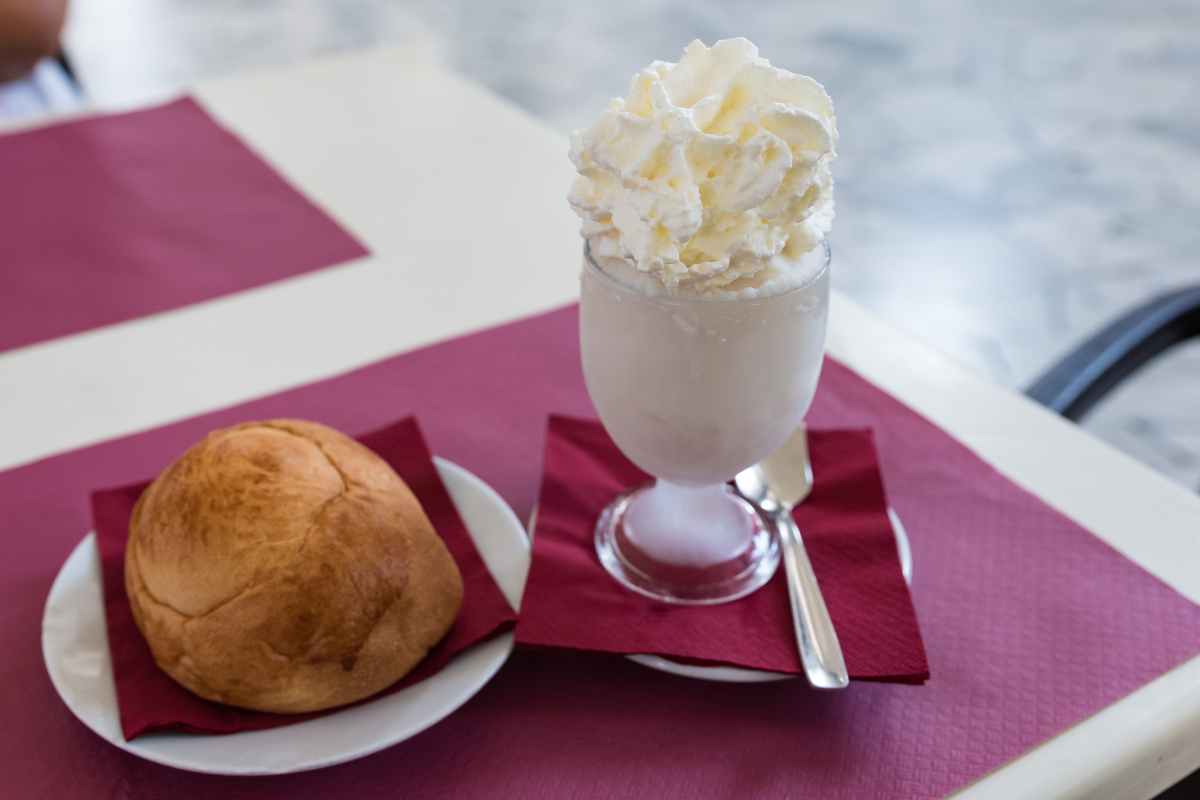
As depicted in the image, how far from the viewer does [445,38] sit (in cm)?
365

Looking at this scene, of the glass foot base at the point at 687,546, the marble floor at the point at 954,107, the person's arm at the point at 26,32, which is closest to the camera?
the glass foot base at the point at 687,546

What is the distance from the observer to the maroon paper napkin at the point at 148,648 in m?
0.53

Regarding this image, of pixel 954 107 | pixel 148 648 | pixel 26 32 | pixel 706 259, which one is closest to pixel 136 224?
pixel 148 648

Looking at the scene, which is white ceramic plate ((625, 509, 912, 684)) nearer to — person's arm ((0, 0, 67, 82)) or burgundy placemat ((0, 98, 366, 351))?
burgundy placemat ((0, 98, 366, 351))

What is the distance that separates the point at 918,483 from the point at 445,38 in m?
3.23

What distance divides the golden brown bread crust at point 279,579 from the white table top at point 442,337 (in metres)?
0.25

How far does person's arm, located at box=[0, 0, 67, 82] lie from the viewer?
1582 mm

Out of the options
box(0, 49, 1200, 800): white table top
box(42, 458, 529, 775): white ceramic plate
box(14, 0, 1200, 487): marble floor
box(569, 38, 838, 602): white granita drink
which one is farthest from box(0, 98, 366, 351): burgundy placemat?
box(14, 0, 1200, 487): marble floor

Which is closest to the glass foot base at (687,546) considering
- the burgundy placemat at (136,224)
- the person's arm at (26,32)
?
the burgundy placemat at (136,224)

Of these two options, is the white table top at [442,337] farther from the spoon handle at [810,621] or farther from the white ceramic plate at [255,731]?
the white ceramic plate at [255,731]

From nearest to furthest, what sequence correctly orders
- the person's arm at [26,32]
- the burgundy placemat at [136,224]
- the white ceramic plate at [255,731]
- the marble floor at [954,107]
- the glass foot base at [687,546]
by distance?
1. the white ceramic plate at [255,731]
2. the glass foot base at [687,546]
3. the burgundy placemat at [136,224]
4. the person's arm at [26,32]
5. the marble floor at [954,107]

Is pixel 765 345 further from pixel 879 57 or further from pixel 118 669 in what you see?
pixel 879 57

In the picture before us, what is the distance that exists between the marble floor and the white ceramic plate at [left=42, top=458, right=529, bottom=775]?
137cm

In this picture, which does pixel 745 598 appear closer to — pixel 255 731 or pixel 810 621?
pixel 810 621
